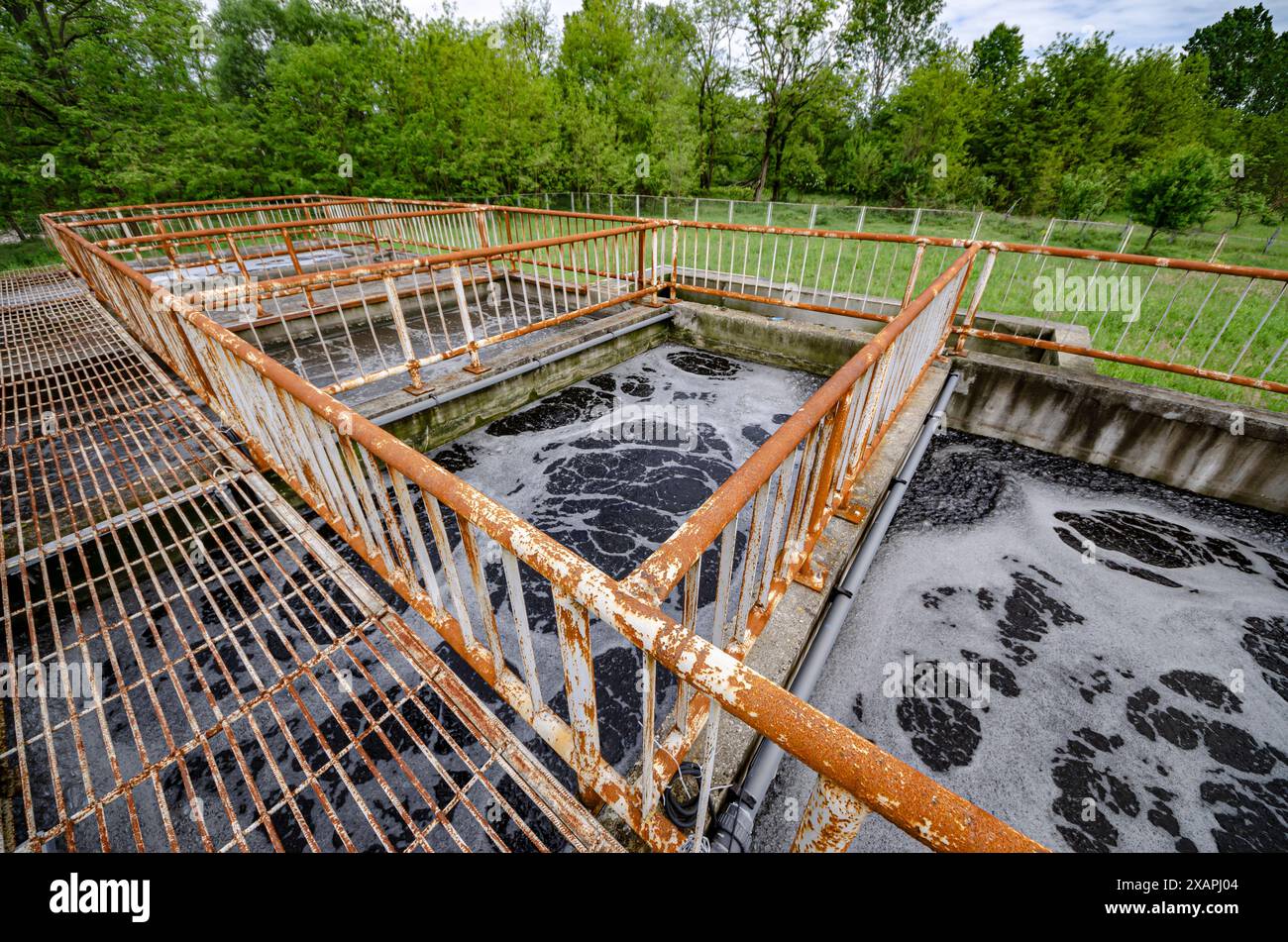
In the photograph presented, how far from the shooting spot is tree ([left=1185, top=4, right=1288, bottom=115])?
50469 millimetres

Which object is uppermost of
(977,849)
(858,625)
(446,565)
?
(977,849)

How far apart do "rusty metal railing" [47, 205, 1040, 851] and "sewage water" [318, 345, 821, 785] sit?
355mm

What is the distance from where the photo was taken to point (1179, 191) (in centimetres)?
1722

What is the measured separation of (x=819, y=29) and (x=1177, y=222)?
18.5 metres

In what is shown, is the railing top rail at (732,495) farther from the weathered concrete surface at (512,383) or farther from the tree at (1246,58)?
the tree at (1246,58)

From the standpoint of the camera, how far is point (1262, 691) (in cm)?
305

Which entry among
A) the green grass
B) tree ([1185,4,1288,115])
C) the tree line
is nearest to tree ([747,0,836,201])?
the tree line

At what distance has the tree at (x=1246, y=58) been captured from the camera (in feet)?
166

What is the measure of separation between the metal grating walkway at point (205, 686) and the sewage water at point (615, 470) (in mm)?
535

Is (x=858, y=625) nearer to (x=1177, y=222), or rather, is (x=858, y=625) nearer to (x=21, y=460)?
(x=21, y=460)

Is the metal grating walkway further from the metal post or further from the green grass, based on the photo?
the green grass

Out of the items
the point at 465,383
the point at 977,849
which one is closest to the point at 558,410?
the point at 465,383

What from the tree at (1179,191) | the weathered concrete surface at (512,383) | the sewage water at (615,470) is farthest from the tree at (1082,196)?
the weathered concrete surface at (512,383)

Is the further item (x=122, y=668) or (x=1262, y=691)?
(x=1262, y=691)
